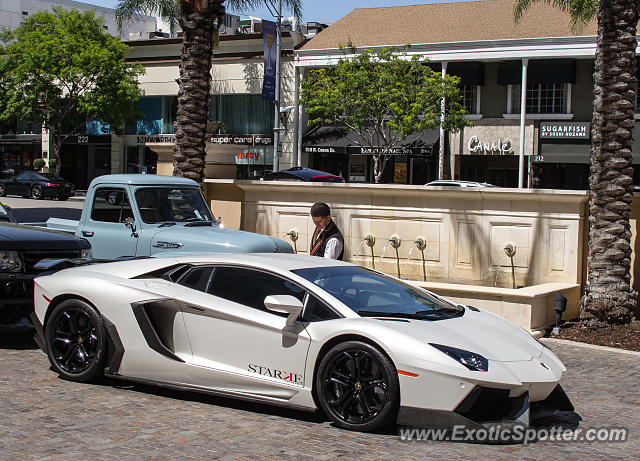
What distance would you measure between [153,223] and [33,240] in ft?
6.90

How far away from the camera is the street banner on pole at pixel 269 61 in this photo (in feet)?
130

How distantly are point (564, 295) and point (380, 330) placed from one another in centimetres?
613

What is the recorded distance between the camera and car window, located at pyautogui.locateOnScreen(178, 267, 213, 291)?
6750 millimetres

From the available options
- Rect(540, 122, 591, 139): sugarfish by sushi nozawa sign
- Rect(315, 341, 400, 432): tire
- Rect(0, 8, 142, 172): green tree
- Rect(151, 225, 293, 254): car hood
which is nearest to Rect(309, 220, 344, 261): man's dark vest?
Rect(151, 225, 293, 254): car hood

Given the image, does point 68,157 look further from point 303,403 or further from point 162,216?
point 303,403

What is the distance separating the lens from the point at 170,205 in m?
11.2

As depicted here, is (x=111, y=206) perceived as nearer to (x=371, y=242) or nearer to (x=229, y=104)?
(x=371, y=242)

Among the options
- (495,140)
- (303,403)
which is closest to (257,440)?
(303,403)

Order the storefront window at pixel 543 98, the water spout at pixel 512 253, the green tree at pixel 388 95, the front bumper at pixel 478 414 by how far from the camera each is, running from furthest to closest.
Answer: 1. the storefront window at pixel 543 98
2. the green tree at pixel 388 95
3. the water spout at pixel 512 253
4. the front bumper at pixel 478 414

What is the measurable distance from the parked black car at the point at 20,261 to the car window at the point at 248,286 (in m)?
2.93

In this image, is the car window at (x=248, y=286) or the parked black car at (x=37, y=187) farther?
the parked black car at (x=37, y=187)

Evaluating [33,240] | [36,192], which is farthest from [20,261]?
[36,192]

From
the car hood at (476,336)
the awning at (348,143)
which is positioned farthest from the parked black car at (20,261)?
the awning at (348,143)

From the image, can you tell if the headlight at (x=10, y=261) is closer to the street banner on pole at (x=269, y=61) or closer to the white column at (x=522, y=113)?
the white column at (x=522, y=113)
